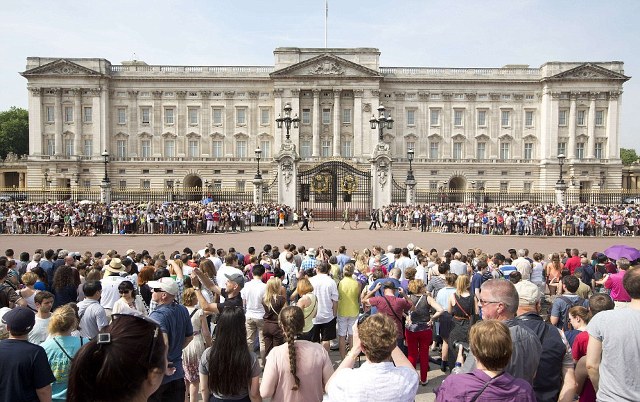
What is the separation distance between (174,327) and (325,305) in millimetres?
3286

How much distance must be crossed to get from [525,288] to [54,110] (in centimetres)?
6415

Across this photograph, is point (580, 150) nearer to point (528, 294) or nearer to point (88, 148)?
point (88, 148)

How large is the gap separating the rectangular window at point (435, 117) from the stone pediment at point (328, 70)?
8788 millimetres

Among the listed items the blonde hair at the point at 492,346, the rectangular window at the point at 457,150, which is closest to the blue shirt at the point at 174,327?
the blonde hair at the point at 492,346

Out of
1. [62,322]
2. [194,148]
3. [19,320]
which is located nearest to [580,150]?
[194,148]

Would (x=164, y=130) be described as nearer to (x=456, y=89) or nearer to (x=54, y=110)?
(x=54, y=110)

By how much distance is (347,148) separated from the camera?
5941 cm

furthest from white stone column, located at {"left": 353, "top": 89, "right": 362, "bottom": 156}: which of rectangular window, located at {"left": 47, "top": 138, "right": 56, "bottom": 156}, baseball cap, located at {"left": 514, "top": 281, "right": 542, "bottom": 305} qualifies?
baseball cap, located at {"left": 514, "top": 281, "right": 542, "bottom": 305}

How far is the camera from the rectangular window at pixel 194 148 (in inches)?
2357

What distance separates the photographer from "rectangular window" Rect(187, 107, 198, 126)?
59.5 m

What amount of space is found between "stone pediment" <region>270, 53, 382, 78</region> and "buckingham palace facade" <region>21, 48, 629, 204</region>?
12cm

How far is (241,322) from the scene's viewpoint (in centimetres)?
425

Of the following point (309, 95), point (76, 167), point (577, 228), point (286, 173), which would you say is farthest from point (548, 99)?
point (76, 167)

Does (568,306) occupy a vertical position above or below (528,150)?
below
